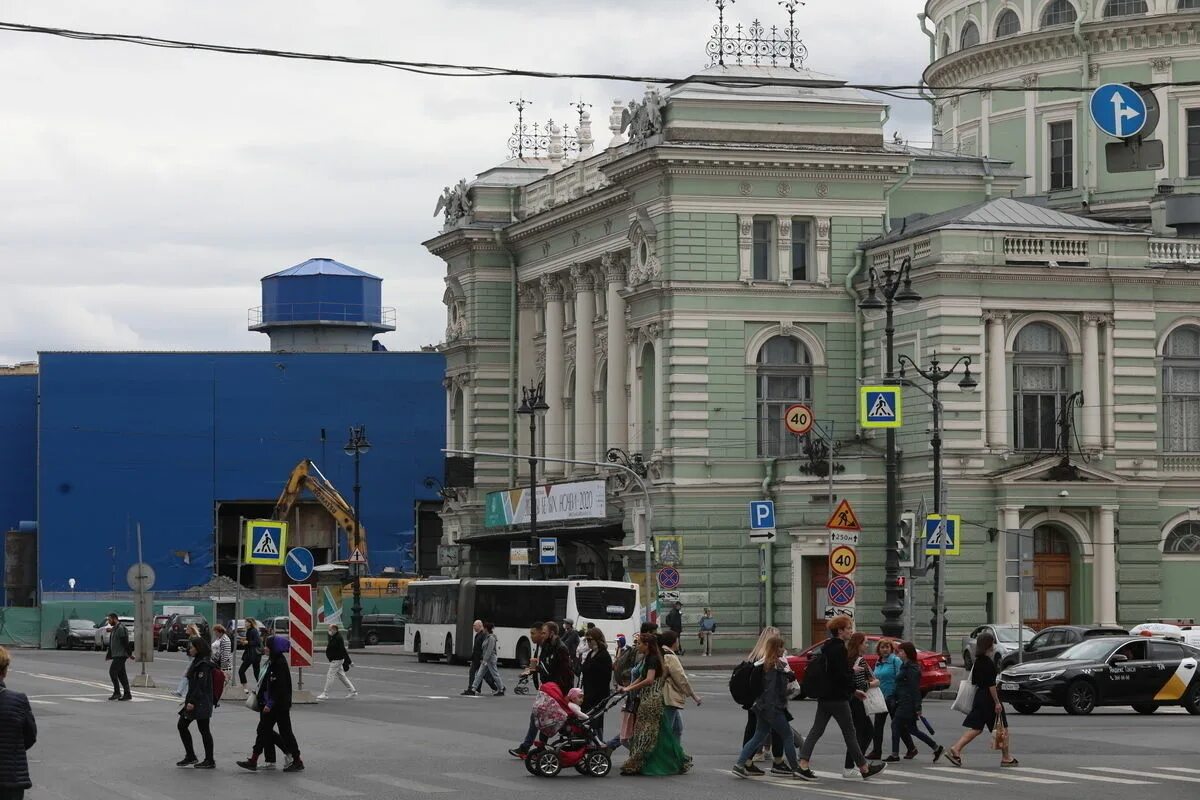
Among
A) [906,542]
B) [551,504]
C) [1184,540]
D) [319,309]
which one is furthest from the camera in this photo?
[319,309]

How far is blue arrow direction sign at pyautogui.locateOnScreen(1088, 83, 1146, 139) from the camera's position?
2584cm

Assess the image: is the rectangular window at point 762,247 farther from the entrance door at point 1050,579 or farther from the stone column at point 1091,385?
the entrance door at point 1050,579

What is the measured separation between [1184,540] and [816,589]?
10.3m

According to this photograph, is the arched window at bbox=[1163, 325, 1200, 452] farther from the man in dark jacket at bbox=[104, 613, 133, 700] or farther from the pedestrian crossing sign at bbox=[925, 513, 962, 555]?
the man in dark jacket at bbox=[104, 613, 133, 700]

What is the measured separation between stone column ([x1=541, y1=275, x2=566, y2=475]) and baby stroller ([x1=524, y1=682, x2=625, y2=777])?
54.7 meters

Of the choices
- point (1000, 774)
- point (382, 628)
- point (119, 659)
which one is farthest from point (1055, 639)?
point (382, 628)

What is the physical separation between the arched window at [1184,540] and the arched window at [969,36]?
1986 cm

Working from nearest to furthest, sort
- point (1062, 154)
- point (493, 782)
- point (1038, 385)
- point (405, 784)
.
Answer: point (405, 784)
point (493, 782)
point (1038, 385)
point (1062, 154)

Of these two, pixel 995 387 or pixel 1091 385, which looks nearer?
pixel 995 387

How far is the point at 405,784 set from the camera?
2664 centimetres

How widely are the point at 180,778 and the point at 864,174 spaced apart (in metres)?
46.9

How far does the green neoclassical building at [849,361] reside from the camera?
215 ft

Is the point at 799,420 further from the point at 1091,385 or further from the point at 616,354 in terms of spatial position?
the point at 616,354

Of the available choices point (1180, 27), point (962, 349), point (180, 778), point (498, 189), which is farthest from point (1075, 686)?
point (498, 189)
